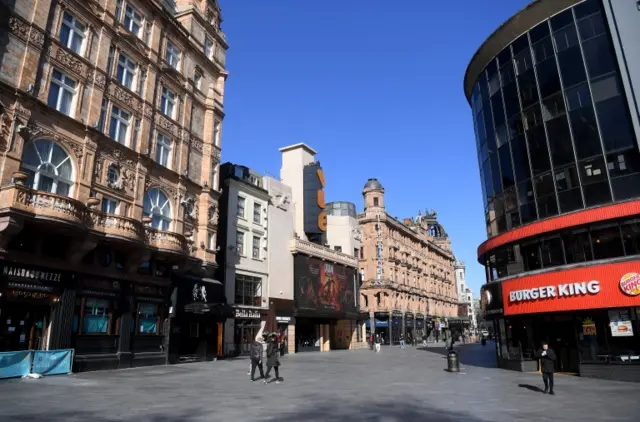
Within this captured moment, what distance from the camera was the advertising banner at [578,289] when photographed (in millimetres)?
18234

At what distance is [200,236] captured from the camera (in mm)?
32125

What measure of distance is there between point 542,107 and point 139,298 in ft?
79.8

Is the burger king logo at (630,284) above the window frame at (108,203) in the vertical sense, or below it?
below

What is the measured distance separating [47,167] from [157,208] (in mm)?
7900

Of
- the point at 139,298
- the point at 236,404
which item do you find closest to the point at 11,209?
the point at 139,298

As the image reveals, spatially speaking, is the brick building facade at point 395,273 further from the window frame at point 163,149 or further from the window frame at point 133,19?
the window frame at point 133,19

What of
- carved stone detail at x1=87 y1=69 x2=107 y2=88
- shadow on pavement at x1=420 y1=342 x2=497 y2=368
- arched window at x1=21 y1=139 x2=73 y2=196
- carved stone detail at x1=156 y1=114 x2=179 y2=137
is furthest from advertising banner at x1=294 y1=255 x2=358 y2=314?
arched window at x1=21 y1=139 x2=73 y2=196

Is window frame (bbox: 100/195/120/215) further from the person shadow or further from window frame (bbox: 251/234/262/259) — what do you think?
the person shadow

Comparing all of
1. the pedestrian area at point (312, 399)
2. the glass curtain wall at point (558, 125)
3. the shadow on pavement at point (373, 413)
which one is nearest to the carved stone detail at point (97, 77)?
the pedestrian area at point (312, 399)

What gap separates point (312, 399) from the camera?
13453 mm

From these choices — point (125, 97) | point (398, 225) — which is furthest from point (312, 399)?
point (398, 225)

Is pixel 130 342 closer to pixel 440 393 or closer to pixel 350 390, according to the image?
pixel 350 390

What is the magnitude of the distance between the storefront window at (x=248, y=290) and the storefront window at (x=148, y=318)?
11.0m

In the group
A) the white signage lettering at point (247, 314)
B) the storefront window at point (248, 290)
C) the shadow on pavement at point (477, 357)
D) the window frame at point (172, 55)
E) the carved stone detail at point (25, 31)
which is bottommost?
the shadow on pavement at point (477, 357)
